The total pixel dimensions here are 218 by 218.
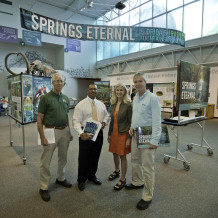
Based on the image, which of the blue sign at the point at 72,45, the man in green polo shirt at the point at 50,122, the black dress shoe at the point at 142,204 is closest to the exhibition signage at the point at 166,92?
the blue sign at the point at 72,45

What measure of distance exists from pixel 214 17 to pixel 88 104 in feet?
30.0

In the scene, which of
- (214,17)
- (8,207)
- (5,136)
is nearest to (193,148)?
(8,207)

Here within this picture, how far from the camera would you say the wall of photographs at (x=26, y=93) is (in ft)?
9.98

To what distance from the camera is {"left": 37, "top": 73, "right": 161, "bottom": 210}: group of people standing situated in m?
1.89

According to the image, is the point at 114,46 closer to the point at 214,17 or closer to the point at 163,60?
the point at 163,60

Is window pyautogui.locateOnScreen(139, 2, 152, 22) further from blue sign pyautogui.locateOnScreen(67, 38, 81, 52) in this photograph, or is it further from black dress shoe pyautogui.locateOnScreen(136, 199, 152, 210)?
black dress shoe pyautogui.locateOnScreen(136, 199, 152, 210)

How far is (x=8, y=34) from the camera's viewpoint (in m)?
9.45

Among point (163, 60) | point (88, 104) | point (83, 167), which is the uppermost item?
point (163, 60)

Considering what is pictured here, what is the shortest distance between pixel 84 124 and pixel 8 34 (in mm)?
10025

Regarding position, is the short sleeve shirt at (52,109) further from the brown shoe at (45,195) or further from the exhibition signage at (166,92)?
the exhibition signage at (166,92)

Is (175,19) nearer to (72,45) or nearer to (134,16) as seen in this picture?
(134,16)

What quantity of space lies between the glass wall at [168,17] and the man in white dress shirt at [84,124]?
8633 millimetres

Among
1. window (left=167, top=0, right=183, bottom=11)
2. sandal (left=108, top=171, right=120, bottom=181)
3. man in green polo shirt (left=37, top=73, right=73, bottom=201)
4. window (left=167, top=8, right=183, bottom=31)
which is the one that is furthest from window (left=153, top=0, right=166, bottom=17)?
sandal (left=108, top=171, right=120, bottom=181)

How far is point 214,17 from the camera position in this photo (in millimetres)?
8141
